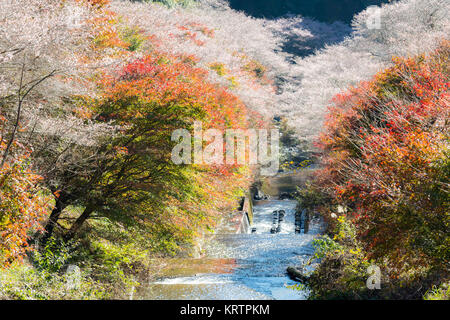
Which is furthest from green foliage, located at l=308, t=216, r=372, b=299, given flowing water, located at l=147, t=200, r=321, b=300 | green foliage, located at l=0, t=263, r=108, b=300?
green foliage, located at l=0, t=263, r=108, b=300

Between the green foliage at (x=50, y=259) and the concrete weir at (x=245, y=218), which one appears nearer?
the green foliage at (x=50, y=259)

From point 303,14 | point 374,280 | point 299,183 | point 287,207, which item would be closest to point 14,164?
point 374,280

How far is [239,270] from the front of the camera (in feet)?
38.5

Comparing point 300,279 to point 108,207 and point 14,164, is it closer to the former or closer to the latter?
point 108,207

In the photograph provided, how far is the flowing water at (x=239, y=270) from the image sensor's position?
926 cm

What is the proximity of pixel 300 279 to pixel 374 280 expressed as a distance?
3.61 metres

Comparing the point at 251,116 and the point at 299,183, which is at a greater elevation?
the point at 251,116

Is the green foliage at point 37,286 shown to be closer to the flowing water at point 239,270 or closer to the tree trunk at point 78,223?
the flowing water at point 239,270

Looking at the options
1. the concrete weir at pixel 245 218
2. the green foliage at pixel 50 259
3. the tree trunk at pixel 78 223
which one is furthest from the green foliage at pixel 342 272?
the concrete weir at pixel 245 218

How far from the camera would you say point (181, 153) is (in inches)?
404

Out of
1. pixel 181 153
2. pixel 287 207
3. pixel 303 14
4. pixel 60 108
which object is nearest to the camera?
pixel 60 108

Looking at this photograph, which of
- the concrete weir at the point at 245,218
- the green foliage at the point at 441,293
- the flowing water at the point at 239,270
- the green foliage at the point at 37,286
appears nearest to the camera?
the green foliage at the point at 441,293

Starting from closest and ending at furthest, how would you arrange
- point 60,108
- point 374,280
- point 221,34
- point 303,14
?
point 374,280 → point 60,108 → point 221,34 → point 303,14
